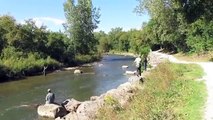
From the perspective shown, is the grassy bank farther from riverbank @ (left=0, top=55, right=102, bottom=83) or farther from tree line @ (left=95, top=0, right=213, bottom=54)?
riverbank @ (left=0, top=55, right=102, bottom=83)

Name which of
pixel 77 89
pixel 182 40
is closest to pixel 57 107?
pixel 77 89

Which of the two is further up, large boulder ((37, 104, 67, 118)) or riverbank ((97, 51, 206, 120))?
riverbank ((97, 51, 206, 120))

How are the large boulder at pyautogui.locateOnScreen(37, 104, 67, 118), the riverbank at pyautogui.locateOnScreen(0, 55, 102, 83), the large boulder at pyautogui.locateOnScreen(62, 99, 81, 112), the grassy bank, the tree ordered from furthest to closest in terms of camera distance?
the tree → the riverbank at pyautogui.locateOnScreen(0, 55, 102, 83) → the large boulder at pyautogui.locateOnScreen(62, 99, 81, 112) → the large boulder at pyautogui.locateOnScreen(37, 104, 67, 118) → the grassy bank

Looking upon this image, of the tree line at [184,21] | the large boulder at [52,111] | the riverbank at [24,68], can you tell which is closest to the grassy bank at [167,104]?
the large boulder at [52,111]

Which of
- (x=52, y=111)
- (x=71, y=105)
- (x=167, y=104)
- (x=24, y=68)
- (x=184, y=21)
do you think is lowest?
(x=52, y=111)

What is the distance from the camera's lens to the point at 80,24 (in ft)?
332

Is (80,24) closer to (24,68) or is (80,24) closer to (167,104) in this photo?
(24,68)

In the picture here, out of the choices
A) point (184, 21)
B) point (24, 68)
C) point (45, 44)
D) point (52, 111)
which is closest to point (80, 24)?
point (45, 44)

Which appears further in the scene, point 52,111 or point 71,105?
point 71,105

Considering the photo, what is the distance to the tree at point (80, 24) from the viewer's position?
100438 millimetres

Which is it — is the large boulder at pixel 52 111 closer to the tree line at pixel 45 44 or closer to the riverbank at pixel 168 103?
the riverbank at pixel 168 103

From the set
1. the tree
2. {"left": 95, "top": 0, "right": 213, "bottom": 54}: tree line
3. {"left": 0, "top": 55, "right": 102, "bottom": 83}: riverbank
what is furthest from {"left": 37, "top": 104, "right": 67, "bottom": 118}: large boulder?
the tree

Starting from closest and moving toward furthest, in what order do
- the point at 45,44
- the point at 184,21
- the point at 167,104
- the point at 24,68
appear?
1. the point at 167,104
2. the point at 184,21
3. the point at 24,68
4. the point at 45,44

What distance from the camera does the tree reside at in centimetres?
10044
